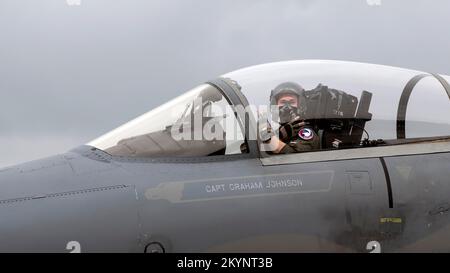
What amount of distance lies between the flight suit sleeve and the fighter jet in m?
0.06

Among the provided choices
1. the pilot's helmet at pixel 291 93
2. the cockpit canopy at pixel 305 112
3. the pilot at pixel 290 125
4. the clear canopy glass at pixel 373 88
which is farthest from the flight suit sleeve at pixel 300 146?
the clear canopy glass at pixel 373 88

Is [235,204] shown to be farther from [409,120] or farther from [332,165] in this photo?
[409,120]

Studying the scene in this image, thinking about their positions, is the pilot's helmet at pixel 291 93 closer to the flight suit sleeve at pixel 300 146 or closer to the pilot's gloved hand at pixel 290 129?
the pilot's gloved hand at pixel 290 129

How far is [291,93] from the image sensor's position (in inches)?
249

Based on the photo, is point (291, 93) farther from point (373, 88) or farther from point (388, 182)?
point (388, 182)

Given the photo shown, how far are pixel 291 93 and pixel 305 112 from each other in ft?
0.85

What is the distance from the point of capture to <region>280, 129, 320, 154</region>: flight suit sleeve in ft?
19.4

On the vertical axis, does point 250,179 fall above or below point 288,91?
below

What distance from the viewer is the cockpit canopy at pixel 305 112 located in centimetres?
596

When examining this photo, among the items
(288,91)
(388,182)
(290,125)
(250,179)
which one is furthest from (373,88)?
(250,179)
